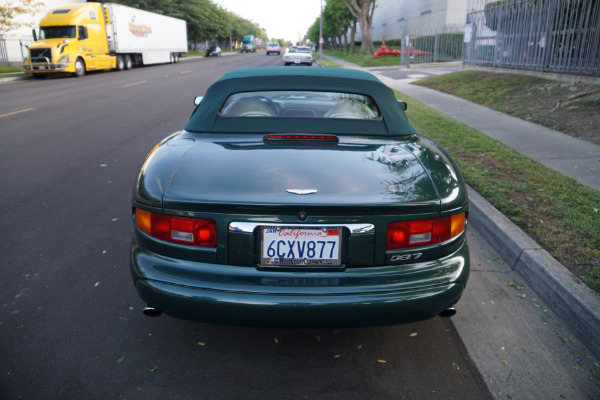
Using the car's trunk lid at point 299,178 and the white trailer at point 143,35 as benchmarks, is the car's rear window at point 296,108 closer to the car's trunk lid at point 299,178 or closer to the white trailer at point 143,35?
the car's trunk lid at point 299,178

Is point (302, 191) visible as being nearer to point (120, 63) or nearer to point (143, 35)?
point (120, 63)

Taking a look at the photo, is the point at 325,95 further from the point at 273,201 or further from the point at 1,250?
the point at 1,250

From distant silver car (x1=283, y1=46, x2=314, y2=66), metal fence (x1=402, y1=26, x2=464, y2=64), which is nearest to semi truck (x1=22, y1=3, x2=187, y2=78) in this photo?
distant silver car (x1=283, y1=46, x2=314, y2=66)

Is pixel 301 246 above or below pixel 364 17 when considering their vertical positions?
below

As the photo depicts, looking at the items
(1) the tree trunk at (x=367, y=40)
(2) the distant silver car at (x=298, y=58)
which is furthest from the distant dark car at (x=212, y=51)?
(2) the distant silver car at (x=298, y=58)

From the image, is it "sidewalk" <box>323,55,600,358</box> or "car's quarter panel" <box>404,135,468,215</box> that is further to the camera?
"sidewalk" <box>323,55,600,358</box>

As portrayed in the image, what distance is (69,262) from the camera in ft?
12.1

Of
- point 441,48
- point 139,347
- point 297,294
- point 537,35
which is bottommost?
point 139,347

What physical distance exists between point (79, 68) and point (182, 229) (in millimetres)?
25708

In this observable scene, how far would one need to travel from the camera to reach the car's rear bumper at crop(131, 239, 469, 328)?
215cm

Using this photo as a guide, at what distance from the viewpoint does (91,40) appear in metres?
25.1

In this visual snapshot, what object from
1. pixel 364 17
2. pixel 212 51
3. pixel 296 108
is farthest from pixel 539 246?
pixel 212 51

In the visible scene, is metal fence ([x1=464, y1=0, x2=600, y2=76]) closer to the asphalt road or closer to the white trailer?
the asphalt road

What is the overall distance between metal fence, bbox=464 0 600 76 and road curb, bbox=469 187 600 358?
28.6 feet
